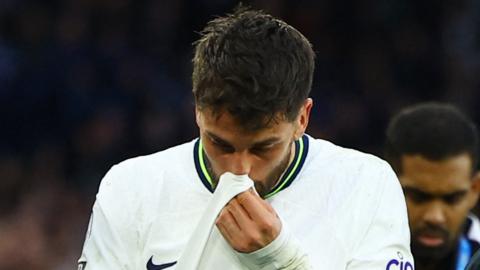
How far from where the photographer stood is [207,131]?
377cm

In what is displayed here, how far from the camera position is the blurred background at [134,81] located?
9.50 metres

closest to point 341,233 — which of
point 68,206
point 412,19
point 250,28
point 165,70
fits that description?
point 250,28

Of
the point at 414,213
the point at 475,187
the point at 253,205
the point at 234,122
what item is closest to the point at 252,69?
the point at 234,122

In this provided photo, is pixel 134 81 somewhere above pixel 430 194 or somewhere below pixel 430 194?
below

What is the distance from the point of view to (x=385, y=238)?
3898 millimetres

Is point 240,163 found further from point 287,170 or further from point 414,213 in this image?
point 414,213

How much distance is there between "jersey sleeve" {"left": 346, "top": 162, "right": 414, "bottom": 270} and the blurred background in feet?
16.4

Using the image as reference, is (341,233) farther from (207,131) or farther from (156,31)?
(156,31)

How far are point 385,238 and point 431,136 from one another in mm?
1583

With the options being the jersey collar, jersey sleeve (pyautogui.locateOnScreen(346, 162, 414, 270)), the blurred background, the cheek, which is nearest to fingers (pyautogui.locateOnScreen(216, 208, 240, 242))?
the jersey collar

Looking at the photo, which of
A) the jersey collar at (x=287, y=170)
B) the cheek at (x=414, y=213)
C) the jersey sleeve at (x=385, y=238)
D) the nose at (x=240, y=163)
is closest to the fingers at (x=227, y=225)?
the nose at (x=240, y=163)

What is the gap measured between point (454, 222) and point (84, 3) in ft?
18.8

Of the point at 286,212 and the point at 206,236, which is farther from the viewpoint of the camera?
the point at 286,212

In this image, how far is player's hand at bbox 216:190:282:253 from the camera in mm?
3721
